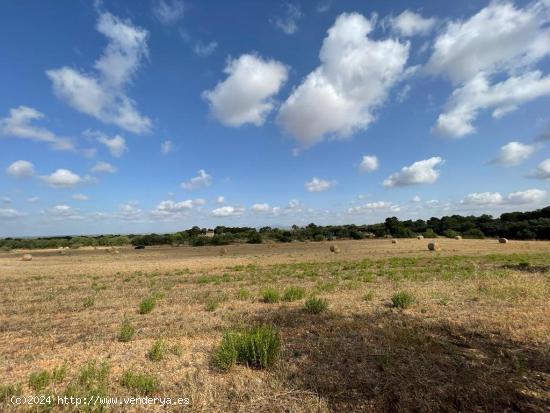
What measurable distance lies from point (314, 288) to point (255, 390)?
10.8m

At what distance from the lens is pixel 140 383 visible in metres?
5.83

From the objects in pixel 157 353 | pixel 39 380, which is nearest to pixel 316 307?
pixel 157 353

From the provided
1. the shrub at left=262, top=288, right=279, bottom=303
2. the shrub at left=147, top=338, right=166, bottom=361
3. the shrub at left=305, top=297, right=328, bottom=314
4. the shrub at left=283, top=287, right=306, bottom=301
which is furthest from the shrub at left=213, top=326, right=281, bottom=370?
the shrub at left=283, top=287, right=306, bottom=301

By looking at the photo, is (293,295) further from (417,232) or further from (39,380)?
(417,232)

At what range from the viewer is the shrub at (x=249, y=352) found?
6.66m

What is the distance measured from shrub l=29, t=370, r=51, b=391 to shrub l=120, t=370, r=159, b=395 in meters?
1.22

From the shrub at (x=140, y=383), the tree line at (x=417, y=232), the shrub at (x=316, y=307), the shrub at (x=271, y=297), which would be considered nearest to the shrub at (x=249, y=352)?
the shrub at (x=140, y=383)

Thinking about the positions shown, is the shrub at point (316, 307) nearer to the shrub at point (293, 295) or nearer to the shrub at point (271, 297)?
the shrub at point (271, 297)

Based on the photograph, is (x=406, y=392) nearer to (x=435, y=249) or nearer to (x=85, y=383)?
(x=85, y=383)

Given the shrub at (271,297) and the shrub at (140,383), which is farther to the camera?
the shrub at (271,297)

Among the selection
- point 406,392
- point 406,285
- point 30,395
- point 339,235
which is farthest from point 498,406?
point 339,235

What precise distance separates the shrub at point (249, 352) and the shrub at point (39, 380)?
9.33ft

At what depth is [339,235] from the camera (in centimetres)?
9900

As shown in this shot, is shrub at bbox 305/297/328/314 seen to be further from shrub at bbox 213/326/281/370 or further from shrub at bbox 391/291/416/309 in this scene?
shrub at bbox 213/326/281/370
